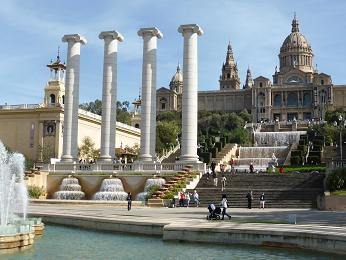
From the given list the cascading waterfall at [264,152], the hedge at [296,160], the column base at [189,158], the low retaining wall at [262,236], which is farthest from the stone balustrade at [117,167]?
the cascading waterfall at [264,152]

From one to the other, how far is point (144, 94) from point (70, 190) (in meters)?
10.6

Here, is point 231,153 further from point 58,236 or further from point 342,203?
point 58,236

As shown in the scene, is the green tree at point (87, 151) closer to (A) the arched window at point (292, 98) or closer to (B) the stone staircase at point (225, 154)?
(B) the stone staircase at point (225, 154)

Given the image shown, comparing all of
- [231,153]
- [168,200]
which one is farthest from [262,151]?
[168,200]

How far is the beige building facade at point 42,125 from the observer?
81000 millimetres

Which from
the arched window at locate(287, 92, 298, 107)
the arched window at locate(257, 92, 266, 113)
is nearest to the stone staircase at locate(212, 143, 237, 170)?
the arched window at locate(257, 92, 266, 113)

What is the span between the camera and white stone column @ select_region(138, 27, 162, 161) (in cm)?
5203

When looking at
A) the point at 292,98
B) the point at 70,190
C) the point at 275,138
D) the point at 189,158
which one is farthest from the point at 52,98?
the point at 292,98

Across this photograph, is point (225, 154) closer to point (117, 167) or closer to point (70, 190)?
point (117, 167)

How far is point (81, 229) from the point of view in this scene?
27.2 metres

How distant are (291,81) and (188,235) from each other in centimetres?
17756

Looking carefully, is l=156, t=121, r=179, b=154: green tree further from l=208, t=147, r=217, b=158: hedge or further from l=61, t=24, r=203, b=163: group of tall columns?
l=61, t=24, r=203, b=163: group of tall columns

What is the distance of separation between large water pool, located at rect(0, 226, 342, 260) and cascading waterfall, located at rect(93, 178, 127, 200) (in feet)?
71.5

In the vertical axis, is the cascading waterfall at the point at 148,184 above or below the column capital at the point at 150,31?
below
